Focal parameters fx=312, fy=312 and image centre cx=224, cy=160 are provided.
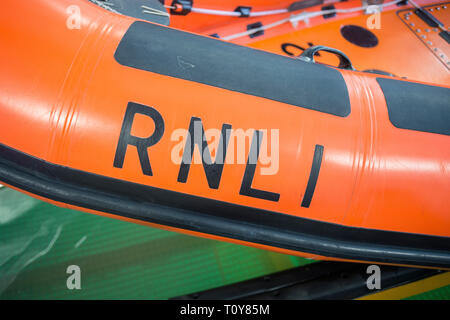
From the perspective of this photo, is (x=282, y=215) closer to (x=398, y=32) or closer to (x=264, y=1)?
(x=264, y=1)

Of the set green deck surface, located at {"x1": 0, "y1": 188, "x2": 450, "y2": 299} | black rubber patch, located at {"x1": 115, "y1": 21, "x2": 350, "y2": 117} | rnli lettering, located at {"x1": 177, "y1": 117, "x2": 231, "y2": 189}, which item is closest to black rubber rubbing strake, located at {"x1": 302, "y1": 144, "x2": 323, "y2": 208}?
black rubber patch, located at {"x1": 115, "y1": 21, "x2": 350, "y2": 117}

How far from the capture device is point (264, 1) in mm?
1776

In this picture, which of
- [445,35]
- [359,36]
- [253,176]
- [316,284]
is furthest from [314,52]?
[445,35]

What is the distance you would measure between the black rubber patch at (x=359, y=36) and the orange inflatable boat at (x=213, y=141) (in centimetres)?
104

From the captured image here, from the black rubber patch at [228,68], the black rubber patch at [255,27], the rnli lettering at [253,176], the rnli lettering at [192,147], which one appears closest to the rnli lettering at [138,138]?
the rnli lettering at [192,147]

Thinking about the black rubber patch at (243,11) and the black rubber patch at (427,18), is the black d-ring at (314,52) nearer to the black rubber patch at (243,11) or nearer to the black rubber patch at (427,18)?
the black rubber patch at (243,11)

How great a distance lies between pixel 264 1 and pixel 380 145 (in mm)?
1312

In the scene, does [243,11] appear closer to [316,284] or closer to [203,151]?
[203,151]

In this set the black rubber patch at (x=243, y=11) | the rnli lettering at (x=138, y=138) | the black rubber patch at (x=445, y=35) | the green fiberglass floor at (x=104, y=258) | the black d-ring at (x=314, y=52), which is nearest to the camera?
the rnli lettering at (x=138, y=138)

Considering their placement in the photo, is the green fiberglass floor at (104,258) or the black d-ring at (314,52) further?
the green fiberglass floor at (104,258)

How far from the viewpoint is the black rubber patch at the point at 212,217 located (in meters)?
0.79

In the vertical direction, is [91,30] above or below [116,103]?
above

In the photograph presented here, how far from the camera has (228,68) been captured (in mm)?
821
